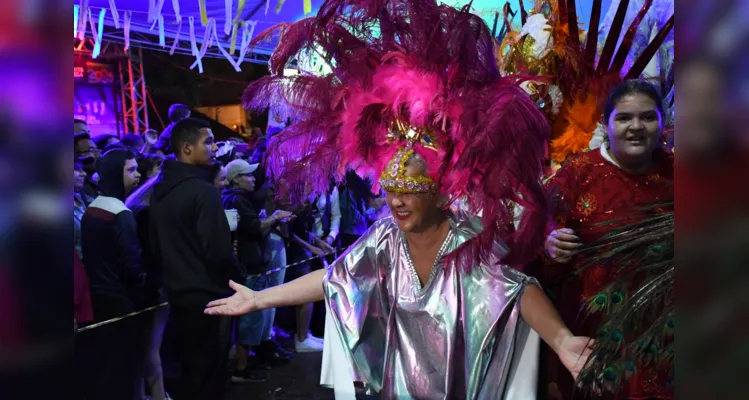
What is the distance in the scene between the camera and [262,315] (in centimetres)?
465

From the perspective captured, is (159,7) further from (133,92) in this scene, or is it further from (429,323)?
(133,92)

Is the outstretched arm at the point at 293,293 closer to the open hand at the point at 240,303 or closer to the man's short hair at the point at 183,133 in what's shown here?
the open hand at the point at 240,303

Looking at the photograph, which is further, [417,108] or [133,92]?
[133,92]

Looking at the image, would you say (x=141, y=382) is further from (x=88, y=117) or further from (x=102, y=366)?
(x=88, y=117)

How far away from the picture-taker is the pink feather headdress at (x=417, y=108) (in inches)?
73.8

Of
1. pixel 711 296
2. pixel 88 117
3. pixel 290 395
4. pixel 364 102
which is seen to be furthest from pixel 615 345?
pixel 88 117

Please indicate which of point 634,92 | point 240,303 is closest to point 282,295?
point 240,303

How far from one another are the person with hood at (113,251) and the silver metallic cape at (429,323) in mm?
1710

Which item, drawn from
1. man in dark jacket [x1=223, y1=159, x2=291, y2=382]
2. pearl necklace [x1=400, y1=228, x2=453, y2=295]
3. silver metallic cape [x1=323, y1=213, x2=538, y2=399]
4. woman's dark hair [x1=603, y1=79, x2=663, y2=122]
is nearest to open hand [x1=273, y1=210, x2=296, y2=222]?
man in dark jacket [x1=223, y1=159, x2=291, y2=382]

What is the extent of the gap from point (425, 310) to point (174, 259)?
1.81 meters

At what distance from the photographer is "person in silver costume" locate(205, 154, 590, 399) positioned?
6.79 ft

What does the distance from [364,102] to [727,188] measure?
1.74 meters

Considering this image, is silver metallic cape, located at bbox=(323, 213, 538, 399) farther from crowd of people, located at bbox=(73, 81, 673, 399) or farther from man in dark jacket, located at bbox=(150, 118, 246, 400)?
man in dark jacket, located at bbox=(150, 118, 246, 400)

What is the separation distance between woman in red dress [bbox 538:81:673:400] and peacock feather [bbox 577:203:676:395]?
71 centimetres
